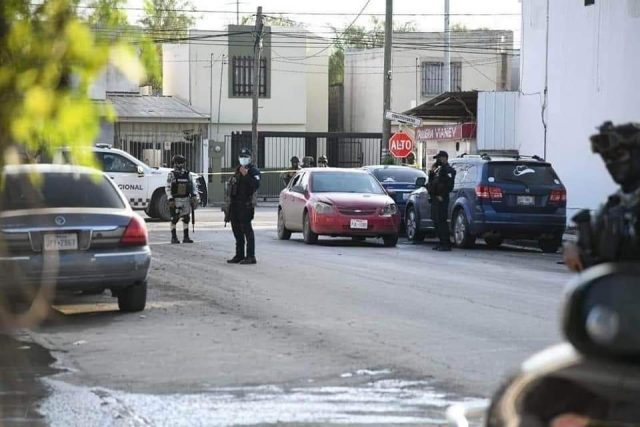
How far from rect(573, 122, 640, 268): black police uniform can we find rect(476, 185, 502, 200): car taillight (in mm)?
16274

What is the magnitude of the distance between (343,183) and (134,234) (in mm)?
11204

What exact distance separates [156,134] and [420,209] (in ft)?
93.1

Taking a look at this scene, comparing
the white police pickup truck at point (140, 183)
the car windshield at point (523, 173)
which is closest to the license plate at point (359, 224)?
the car windshield at point (523, 173)

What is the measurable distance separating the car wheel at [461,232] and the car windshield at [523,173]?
102 cm

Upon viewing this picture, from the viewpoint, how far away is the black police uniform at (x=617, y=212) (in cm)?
389

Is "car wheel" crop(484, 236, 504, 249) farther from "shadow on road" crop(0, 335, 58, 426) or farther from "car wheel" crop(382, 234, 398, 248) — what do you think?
"shadow on road" crop(0, 335, 58, 426)

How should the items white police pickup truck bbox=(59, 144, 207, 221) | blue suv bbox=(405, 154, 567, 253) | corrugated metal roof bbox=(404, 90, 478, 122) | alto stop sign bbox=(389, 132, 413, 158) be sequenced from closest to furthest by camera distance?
blue suv bbox=(405, 154, 567, 253) < white police pickup truck bbox=(59, 144, 207, 221) < alto stop sign bbox=(389, 132, 413, 158) < corrugated metal roof bbox=(404, 90, 478, 122)

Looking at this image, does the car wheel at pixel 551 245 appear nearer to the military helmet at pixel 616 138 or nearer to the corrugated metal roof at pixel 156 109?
the military helmet at pixel 616 138

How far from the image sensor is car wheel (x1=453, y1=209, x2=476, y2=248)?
2092 centimetres

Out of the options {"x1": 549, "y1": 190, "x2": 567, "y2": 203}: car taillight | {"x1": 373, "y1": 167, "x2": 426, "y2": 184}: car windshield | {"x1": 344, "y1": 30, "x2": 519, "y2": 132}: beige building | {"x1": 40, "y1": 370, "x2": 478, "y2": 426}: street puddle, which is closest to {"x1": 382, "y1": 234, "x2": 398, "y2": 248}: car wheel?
{"x1": 549, "y1": 190, "x2": 567, "y2": 203}: car taillight

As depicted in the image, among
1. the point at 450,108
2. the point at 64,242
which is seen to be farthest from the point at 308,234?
the point at 450,108

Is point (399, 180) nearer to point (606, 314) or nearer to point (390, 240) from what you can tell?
point (390, 240)

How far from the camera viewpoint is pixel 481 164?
20.8 meters

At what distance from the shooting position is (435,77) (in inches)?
2203
